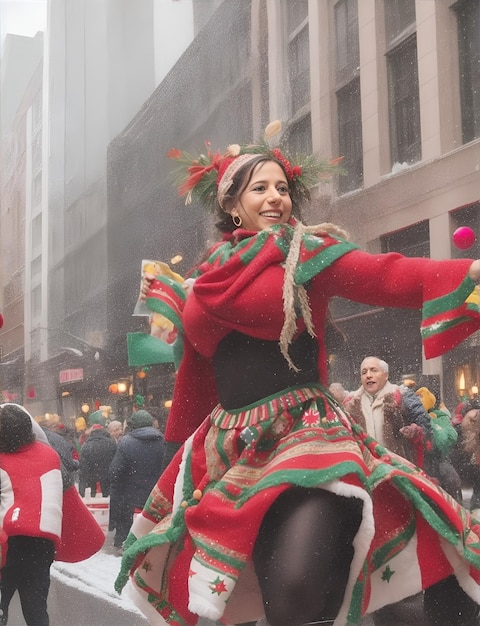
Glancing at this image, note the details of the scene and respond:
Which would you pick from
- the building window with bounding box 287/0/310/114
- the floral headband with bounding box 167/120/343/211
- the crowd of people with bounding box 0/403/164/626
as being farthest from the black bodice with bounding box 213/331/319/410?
the building window with bounding box 287/0/310/114

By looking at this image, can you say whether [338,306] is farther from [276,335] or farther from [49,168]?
[49,168]

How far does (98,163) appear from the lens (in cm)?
A: 346

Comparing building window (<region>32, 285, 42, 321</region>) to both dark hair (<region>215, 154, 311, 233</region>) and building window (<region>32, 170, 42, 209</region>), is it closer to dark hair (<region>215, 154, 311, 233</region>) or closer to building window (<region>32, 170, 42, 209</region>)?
building window (<region>32, 170, 42, 209</region>)

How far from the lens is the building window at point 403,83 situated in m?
3.11

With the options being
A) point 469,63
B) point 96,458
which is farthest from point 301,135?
point 96,458

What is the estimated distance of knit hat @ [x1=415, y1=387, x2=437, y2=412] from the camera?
3148mm

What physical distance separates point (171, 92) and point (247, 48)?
0.34 metres

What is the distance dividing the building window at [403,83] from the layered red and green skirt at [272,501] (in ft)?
4.30

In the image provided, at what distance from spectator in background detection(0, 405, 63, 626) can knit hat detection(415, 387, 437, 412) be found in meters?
1.29

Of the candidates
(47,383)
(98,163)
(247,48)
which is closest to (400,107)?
(247,48)

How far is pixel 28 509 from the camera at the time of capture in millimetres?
2770

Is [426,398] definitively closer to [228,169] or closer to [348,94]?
[348,94]

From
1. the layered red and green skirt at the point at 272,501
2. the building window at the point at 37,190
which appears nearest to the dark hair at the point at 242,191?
the layered red and green skirt at the point at 272,501

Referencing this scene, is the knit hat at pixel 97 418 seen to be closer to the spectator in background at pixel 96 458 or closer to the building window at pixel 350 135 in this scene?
the spectator in background at pixel 96 458
